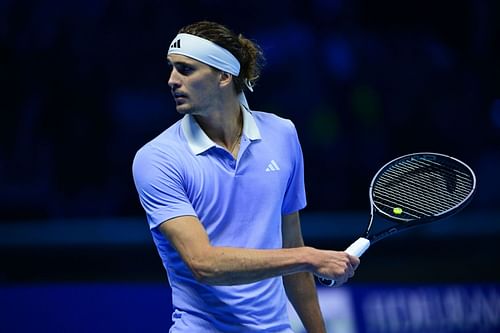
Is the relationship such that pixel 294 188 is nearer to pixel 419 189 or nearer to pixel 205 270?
pixel 419 189

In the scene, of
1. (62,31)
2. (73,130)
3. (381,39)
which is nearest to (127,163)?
(73,130)

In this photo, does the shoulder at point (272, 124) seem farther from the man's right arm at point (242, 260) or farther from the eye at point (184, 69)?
the man's right arm at point (242, 260)

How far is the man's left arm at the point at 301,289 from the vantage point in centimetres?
402

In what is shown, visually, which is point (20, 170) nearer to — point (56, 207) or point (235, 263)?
point (56, 207)

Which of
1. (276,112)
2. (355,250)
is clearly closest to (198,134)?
(355,250)

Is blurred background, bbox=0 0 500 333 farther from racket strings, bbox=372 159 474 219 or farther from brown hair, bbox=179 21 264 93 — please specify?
brown hair, bbox=179 21 264 93

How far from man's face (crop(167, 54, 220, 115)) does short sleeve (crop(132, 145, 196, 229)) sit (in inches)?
8.2

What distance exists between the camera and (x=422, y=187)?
413 cm

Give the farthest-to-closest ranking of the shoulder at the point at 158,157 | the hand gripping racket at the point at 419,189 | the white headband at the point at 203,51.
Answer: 1. the hand gripping racket at the point at 419,189
2. the white headband at the point at 203,51
3. the shoulder at the point at 158,157

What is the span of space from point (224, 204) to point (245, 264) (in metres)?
0.33

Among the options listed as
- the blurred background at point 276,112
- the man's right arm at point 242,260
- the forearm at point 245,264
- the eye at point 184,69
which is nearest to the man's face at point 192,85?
the eye at point 184,69

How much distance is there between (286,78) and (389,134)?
906 millimetres

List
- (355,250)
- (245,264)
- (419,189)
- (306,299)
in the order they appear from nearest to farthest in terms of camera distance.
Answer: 1. (245,264)
2. (355,250)
3. (306,299)
4. (419,189)

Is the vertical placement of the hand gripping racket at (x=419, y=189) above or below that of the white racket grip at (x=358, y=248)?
above
